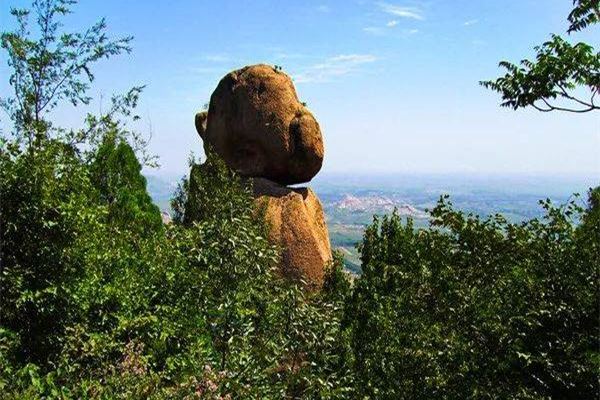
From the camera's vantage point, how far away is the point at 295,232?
23828 mm

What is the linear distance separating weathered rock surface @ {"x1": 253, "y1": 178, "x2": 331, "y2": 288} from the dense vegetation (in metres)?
7.97

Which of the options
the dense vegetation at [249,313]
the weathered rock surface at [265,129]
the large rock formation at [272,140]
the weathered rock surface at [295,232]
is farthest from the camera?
the weathered rock surface at [265,129]

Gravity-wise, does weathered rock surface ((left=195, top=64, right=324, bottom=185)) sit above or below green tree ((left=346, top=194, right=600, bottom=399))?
above

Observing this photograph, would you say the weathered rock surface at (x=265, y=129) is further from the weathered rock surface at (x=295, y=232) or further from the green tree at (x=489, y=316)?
the green tree at (x=489, y=316)

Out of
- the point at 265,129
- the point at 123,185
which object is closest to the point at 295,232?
the point at 265,129

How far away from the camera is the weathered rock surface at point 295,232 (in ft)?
76.0

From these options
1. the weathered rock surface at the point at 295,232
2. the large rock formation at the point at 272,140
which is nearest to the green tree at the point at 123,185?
the large rock formation at the point at 272,140

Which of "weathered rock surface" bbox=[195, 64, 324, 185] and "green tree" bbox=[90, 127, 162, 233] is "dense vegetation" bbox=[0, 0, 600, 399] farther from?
"weathered rock surface" bbox=[195, 64, 324, 185]

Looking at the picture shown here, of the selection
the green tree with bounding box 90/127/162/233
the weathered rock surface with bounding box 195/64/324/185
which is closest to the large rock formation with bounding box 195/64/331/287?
the weathered rock surface with bounding box 195/64/324/185

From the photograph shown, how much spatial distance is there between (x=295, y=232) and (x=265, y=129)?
5091mm

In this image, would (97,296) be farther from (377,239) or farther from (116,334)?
(377,239)

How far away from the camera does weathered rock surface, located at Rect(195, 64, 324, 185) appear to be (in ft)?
83.2

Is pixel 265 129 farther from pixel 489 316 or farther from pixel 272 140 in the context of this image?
pixel 489 316

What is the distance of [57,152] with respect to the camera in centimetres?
1238
